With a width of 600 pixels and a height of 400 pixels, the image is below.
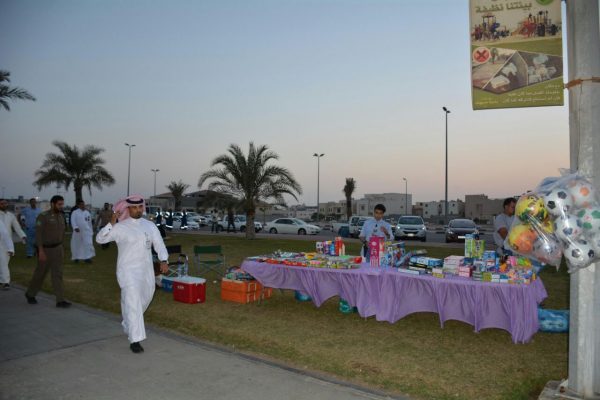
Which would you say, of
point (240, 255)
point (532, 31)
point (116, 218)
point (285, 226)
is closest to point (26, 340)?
point (116, 218)

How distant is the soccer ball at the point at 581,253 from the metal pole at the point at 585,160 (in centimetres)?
34

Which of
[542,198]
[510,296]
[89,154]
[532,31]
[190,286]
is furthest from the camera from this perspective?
[89,154]

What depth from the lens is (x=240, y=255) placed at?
51.3 feet

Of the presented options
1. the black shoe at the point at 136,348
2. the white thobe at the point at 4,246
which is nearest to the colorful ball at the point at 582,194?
the black shoe at the point at 136,348

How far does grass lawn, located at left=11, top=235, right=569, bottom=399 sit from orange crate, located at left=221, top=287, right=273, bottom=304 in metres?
0.16

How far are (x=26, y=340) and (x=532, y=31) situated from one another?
661cm

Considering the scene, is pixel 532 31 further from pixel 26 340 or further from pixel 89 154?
pixel 89 154

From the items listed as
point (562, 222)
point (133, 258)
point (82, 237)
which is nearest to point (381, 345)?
point (562, 222)

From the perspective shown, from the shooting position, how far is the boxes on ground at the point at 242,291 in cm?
772

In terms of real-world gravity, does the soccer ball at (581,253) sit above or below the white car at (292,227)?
above

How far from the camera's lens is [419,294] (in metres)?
5.87

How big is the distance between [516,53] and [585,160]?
126 centimetres

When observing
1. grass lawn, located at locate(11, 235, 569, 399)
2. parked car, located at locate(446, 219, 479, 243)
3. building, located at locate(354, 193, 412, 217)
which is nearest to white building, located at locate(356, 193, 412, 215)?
building, located at locate(354, 193, 412, 217)

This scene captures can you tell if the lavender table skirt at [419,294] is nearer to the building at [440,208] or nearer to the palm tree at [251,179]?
the palm tree at [251,179]
